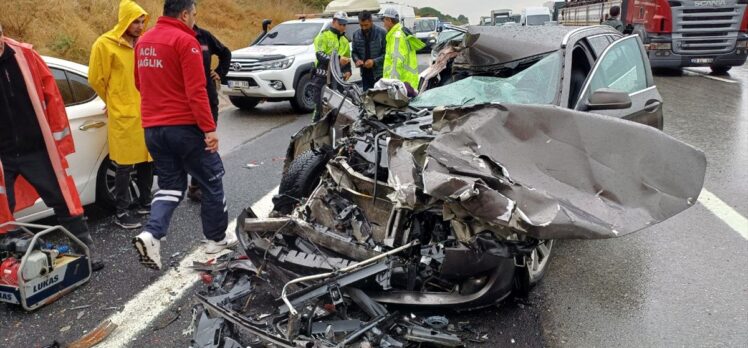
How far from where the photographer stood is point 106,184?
16.1 ft

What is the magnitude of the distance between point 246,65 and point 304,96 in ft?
3.95

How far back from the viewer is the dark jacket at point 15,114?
12.2 ft

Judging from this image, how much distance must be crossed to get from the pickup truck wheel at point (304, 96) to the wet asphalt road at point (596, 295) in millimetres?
4851

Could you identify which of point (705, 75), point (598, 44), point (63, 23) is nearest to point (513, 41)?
point (598, 44)

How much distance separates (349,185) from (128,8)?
8.67ft

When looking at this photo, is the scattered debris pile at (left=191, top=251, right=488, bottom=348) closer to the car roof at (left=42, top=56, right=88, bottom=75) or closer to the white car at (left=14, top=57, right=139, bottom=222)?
the white car at (left=14, top=57, right=139, bottom=222)

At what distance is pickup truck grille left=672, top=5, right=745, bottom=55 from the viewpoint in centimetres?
1402

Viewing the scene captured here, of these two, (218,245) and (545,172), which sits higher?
(545,172)

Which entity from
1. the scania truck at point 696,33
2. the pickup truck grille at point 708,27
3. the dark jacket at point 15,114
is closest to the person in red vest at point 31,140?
the dark jacket at point 15,114

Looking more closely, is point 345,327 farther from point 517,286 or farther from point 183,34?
point 183,34

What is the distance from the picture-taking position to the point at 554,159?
3.04 meters

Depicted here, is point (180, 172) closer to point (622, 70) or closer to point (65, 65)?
point (65, 65)

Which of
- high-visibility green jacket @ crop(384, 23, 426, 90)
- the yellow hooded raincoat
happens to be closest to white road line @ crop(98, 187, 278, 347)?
the yellow hooded raincoat

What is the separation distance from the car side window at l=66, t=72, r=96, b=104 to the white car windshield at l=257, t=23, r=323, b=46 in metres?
6.40
